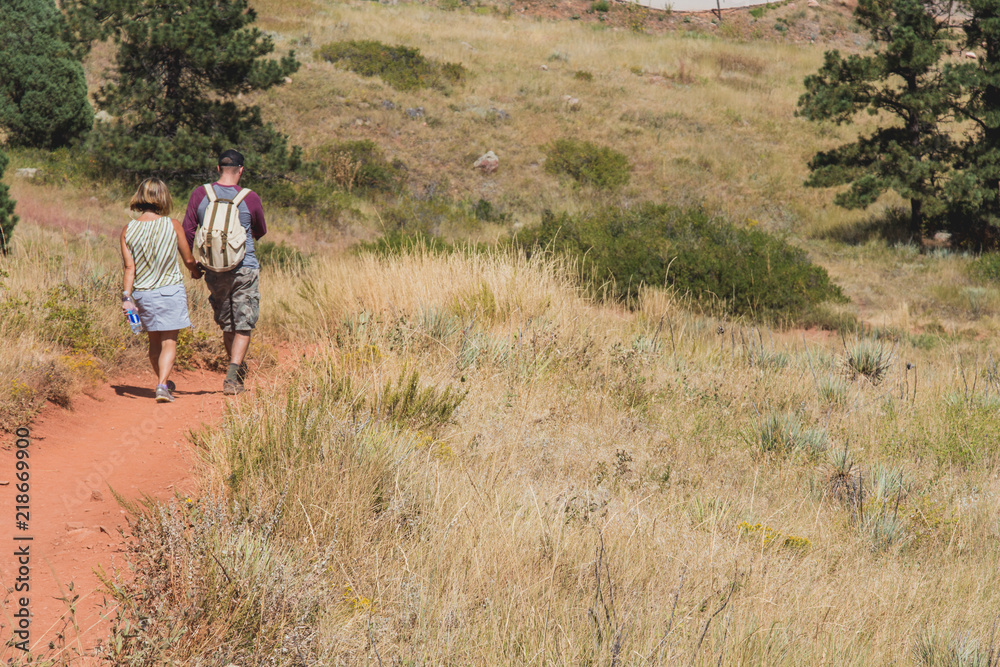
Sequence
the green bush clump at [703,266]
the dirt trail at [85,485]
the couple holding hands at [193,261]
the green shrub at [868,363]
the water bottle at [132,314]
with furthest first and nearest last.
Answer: the green bush clump at [703,266], the green shrub at [868,363], the couple holding hands at [193,261], the water bottle at [132,314], the dirt trail at [85,485]

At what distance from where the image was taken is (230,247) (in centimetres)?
554

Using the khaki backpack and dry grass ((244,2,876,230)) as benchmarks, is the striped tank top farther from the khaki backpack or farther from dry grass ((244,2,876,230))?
dry grass ((244,2,876,230))

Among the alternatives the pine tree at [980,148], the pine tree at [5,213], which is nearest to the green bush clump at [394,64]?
the pine tree at [980,148]

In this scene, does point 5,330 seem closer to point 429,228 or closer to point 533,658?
point 533,658

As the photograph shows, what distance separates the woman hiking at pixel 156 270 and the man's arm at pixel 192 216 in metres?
0.18

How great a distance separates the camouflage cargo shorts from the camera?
5.74 m

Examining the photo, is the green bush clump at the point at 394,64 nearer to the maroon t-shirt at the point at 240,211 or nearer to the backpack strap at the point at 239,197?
the maroon t-shirt at the point at 240,211

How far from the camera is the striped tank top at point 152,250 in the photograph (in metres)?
5.26

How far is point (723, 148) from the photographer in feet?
75.8

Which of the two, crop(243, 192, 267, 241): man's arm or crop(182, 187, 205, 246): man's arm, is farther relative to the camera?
crop(243, 192, 267, 241): man's arm

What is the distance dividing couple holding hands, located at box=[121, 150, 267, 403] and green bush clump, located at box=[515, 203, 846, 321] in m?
5.41

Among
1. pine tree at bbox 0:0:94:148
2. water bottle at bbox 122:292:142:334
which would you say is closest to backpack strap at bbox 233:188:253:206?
water bottle at bbox 122:292:142:334

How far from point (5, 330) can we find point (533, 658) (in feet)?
15.5

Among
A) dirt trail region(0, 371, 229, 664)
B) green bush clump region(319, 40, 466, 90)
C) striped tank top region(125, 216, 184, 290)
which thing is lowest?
dirt trail region(0, 371, 229, 664)
